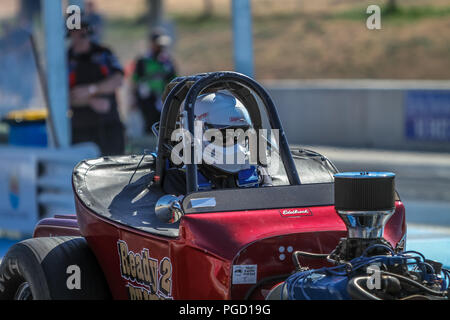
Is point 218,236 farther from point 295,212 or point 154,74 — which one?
point 154,74

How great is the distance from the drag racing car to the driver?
17 millimetres

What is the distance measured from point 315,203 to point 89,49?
5.59 m

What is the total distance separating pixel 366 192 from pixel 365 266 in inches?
12.1

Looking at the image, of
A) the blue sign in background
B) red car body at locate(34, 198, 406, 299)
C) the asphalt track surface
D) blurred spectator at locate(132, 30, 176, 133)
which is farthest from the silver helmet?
the blue sign in background

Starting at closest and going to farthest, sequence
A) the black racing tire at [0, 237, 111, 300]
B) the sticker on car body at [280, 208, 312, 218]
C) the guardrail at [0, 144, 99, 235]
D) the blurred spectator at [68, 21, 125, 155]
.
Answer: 1. the sticker on car body at [280, 208, 312, 218]
2. the black racing tire at [0, 237, 111, 300]
3. the guardrail at [0, 144, 99, 235]
4. the blurred spectator at [68, 21, 125, 155]

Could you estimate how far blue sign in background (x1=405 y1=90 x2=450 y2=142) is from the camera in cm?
1453

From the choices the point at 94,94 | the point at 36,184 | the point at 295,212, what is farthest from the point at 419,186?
the point at 295,212

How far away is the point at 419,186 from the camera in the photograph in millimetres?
11719

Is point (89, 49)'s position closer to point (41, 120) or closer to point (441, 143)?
point (41, 120)

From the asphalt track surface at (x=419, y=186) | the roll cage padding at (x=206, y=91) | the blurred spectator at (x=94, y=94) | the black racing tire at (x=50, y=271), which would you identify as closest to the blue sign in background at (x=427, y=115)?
the asphalt track surface at (x=419, y=186)

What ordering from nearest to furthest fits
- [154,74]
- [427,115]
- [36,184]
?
[36,184]
[154,74]
[427,115]

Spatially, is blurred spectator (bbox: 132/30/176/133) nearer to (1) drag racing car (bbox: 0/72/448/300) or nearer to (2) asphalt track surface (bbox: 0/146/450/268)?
(2) asphalt track surface (bbox: 0/146/450/268)

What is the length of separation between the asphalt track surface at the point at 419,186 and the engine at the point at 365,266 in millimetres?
1804
